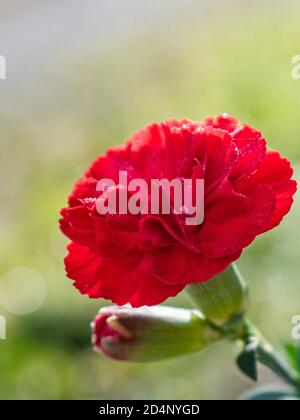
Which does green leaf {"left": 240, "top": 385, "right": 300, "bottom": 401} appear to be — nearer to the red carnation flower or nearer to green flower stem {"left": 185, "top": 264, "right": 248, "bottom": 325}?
green flower stem {"left": 185, "top": 264, "right": 248, "bottom": 325}

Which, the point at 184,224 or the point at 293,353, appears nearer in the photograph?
the point at 184,224

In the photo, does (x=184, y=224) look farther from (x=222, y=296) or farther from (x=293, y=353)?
(x=293, y=353)

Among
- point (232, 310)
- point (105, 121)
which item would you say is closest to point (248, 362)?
point (232, 310)

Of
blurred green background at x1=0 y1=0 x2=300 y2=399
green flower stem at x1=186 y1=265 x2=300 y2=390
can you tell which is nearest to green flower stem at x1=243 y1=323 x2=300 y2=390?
green flower stem at x1=186 y1=265 x2=300 y2=390

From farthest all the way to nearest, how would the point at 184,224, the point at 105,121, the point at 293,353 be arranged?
the point at 105,121
the point at 293,353
the point at 184,224

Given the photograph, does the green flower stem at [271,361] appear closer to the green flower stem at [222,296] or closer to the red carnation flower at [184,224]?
the green flower stem at [222,296]

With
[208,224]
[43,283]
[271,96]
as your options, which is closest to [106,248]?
[208,224]

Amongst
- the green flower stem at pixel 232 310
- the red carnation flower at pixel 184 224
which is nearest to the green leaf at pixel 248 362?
the green flower stem at pixel 232 310

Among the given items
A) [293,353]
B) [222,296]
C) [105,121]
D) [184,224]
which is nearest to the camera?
[184,224]
